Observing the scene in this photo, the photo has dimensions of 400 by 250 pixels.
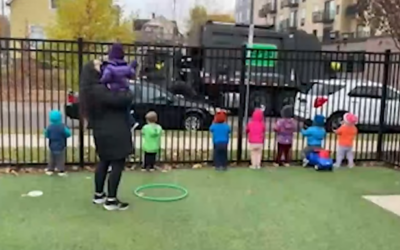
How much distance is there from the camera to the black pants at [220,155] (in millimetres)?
7448

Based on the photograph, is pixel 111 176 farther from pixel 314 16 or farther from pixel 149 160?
pixel 314 16

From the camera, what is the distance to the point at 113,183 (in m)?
5.09

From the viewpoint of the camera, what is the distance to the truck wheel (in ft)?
31.0

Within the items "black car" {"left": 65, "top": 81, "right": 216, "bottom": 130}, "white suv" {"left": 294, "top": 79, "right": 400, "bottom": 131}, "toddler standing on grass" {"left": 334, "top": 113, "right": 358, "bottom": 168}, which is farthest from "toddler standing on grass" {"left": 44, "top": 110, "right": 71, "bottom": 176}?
"white suv" {"left": 294, "top": 79, "right": 400, "bottom": 131}

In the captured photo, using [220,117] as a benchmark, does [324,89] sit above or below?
above

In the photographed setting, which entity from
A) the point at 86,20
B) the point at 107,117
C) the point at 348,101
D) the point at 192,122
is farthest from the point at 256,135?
the point at 86,20

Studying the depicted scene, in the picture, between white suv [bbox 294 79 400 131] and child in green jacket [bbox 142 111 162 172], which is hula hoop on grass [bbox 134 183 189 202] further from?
white suv [bbox 294 79 400 131]

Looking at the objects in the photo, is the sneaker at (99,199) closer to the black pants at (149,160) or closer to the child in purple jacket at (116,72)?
the child in purple jacket at (116,72)

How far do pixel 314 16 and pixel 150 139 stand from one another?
4112cm

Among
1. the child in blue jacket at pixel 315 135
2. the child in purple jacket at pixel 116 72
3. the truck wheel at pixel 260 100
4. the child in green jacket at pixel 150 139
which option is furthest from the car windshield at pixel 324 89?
the child in purple jacket at pixel 116 72

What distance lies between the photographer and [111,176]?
5074 mm

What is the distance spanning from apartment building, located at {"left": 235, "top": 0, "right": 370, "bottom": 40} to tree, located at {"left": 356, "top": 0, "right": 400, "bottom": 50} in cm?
2012

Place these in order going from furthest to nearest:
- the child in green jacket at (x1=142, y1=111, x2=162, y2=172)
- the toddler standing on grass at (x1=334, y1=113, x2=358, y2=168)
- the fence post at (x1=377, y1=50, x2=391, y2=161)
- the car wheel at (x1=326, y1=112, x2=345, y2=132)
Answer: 1. the car wheel at (x1=326, y1=112, x2=345, y2=132)
2. the fence post at (x1=377, y1=50, x2=391, y2=161)
3. the toddler standing on grass at (x1=334, y1=113, x2=358, y2=168)
4. the child in green jacket at (x1=142, y1=111, x2=162, y2=172)

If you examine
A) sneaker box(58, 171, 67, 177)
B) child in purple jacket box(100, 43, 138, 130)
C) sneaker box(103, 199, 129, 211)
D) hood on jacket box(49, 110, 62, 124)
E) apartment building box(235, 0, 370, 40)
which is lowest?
sneaker box(58, 171, 67, 177)
